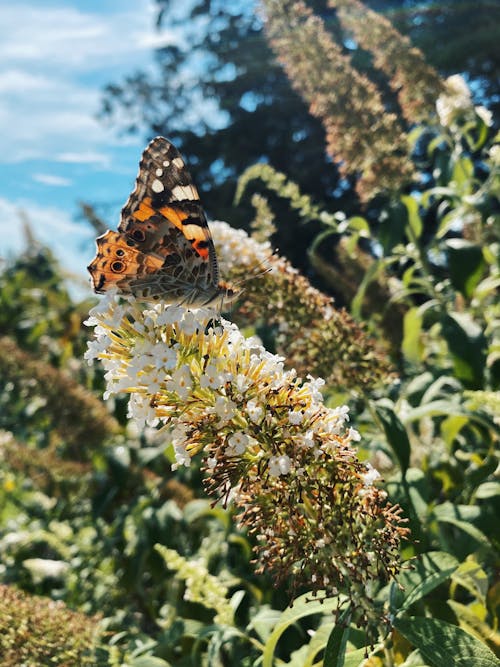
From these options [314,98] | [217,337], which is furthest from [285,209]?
[217,337]

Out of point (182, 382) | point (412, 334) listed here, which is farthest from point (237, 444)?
point (412, 334)

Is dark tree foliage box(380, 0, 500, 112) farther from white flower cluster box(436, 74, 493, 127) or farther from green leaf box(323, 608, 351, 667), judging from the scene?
green leaf box(323, 608, 351, 667)

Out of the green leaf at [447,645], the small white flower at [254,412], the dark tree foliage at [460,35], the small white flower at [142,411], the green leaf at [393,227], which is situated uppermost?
the dark tree foliage at [460,35]

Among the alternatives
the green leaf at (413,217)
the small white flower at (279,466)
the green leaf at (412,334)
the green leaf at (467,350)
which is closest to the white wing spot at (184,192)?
the small white flower at (279,466)

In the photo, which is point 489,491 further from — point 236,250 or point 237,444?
point 236,250

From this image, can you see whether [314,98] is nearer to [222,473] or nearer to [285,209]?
[222,473]

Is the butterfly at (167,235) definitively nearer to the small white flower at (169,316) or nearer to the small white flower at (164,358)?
the small white flower at (169,316)
